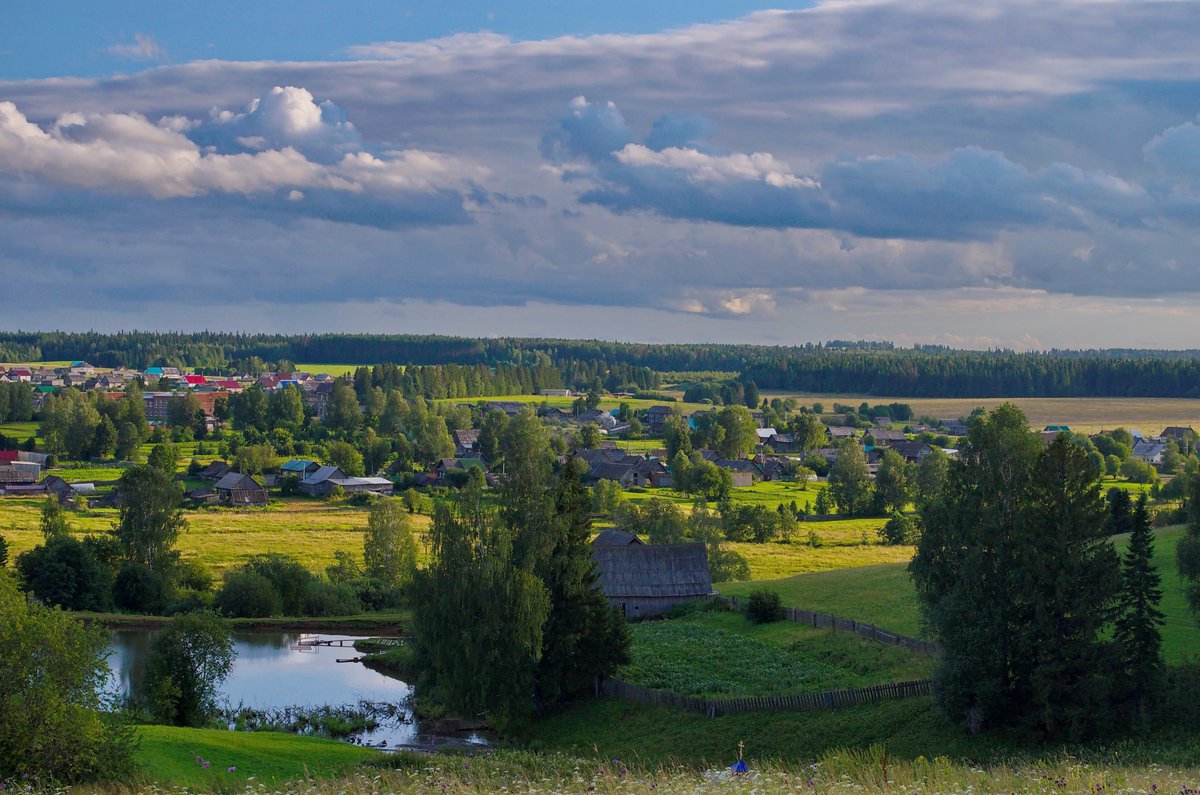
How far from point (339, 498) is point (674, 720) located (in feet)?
228

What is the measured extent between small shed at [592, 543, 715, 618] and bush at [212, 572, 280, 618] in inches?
638

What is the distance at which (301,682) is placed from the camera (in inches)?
1687

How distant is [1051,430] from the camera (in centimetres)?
12469

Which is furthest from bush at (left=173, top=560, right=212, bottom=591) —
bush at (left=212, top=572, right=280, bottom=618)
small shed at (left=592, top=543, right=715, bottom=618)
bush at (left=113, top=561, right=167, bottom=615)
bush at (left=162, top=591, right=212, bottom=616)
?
small shed at (left=592, top=543, right=715, bottom=618)

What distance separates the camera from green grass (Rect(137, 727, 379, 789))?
928 inches

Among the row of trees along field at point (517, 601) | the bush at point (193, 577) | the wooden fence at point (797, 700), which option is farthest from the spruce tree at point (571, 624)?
the bush at point (193, 577)

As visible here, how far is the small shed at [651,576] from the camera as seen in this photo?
49.3m

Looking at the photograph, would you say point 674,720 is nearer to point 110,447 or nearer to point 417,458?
point 417,458

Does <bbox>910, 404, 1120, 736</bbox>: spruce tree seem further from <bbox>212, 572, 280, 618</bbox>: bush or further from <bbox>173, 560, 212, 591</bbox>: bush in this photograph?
<bbox>173, 560, 212, 591</bbox>: bush

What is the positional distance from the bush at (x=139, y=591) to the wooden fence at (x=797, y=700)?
31885 mm

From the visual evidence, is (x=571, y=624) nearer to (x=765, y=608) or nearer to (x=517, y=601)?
(x=517, y=601)

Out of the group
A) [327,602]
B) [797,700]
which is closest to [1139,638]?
[797,700]

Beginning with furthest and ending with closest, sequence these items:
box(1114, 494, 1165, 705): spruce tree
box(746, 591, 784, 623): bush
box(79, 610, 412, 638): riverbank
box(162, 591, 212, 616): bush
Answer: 1. box(162, 591, 212, 616): bush
2. box(79, 610, 412, 638): riverbank
3. box(746, 591, 784, 623): bush
4. box(1114, 494, 1165, 705): spruce tree

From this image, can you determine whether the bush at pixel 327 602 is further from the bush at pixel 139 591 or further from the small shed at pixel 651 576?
A: the small shed at pixel 651 576
